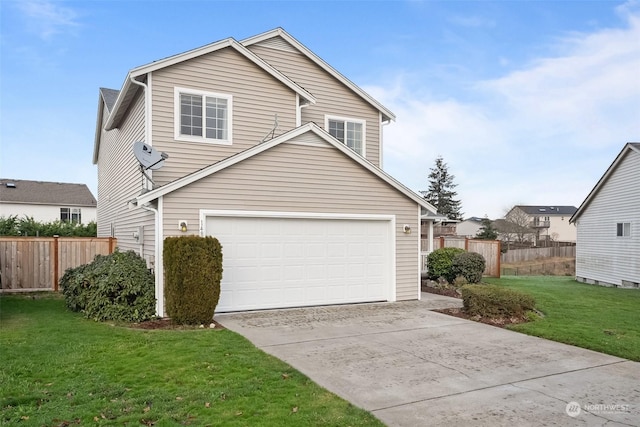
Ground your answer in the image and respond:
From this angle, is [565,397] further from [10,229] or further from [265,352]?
[10,229]

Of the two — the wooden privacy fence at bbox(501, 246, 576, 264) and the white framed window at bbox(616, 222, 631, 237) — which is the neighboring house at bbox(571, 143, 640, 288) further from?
the wooden privacy fence at bbox(501, 246, 576, 264)

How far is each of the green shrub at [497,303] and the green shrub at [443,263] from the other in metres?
5.41

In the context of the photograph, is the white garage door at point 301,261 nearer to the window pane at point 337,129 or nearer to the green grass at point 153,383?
the green grass at point 153,383

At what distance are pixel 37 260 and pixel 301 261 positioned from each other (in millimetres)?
8739

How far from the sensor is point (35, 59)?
1540 cm

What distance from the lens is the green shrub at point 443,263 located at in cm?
1568

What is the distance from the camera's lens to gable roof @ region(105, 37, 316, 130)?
37.2 ft

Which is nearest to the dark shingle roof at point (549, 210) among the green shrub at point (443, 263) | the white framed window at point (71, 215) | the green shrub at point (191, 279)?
the green shrub at point (443, 263)

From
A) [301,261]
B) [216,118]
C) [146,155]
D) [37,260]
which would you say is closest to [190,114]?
[216,118]

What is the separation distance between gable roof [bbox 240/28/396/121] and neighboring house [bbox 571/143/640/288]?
11360 mm

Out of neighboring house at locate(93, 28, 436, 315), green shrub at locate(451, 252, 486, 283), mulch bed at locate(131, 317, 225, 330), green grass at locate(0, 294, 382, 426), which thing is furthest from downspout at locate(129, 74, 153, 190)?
green shrub at locate(451, 252, 486, 283)

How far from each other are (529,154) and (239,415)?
82.0 feet

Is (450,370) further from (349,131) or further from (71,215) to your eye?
(71,215)

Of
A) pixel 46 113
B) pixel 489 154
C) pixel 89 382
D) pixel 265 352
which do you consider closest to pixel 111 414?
pixel 89 382
